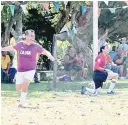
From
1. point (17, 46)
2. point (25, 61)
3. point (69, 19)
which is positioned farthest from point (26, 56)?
point (69, 19)

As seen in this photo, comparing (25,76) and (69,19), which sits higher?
(69,19)

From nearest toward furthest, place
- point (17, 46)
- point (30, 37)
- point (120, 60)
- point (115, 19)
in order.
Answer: point (30, 37) < point (17, 46) < point (120, 60) < point (115, 19)

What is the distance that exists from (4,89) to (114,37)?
36.2 feet

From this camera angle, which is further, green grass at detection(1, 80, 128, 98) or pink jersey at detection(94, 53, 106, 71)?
green grass at detection(1, 80, 128, 98)

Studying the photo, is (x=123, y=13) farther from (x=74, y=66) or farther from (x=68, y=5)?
(x=74, y=66)

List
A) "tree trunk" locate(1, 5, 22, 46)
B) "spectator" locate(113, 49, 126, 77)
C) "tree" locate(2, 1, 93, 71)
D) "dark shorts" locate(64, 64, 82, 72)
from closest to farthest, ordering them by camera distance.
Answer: "dark shorts" locate(64, 64, 82, 72) < "tree" locate(2, 1, 93, 71) < "spectator" locate(113, 49, 126, 77) < "tree trunk" locate(1, 5, 22, 46)

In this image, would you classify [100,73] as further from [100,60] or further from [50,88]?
[50,88]

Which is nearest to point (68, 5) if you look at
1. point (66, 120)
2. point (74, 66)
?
point (74, 66)

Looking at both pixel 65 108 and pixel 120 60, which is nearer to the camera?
pixel 65 108

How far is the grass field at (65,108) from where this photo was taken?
7480 millimetres

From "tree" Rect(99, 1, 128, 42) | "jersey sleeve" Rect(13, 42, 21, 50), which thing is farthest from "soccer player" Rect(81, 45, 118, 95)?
"tree" Rect(99, 1, 128, 42)

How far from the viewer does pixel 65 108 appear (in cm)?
921

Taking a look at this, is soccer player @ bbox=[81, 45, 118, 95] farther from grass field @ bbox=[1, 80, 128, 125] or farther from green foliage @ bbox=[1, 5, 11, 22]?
green foliage @ bbox=[1, 5, 11, 22]

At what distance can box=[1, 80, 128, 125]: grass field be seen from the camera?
7.48 meters
